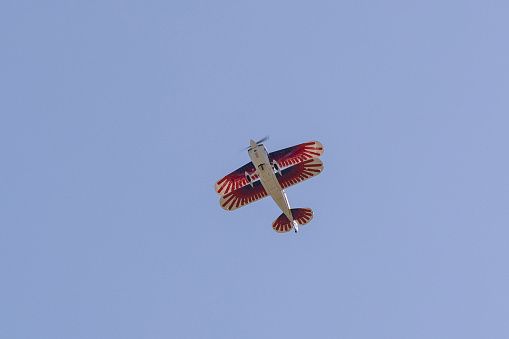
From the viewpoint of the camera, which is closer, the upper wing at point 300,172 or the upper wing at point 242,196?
the upper wing at point 300,172

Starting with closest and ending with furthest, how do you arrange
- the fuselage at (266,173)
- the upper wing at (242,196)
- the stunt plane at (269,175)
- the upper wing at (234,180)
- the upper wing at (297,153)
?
the fuselage at (266,173) → the stunt plane at (269,175) → the upper wing at (297,153) → the upper wing at (234,180) → the upper wing at (242,196)

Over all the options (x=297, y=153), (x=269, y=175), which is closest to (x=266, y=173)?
(x=269, y=175)

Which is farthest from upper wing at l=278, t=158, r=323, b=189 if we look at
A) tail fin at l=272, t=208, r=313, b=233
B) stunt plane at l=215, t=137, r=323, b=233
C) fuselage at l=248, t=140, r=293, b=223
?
tail fin at l=272, t=208, r=313, b=233

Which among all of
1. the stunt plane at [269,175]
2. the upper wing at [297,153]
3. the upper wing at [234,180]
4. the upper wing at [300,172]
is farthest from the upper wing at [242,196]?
the upper wing at [297,153]

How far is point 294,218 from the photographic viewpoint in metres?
62.2

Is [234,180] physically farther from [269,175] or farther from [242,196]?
[269,175]

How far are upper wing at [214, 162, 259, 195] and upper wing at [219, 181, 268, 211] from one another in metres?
1.18

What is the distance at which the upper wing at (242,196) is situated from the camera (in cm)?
5894

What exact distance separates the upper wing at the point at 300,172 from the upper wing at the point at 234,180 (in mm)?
2509

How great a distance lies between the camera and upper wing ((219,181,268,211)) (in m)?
58.9

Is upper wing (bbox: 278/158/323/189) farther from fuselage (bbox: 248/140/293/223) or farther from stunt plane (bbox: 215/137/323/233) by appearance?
fuselage (bbox: 248/140/293/223)

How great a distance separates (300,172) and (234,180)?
17.1ft

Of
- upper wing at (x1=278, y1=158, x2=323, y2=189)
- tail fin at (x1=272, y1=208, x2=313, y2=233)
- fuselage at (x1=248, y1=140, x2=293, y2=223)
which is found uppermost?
upper wing at (x1=278, y1=158, x2=323, y2=189)

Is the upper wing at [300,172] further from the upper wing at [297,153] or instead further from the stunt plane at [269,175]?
the upper wing at [297,153]
